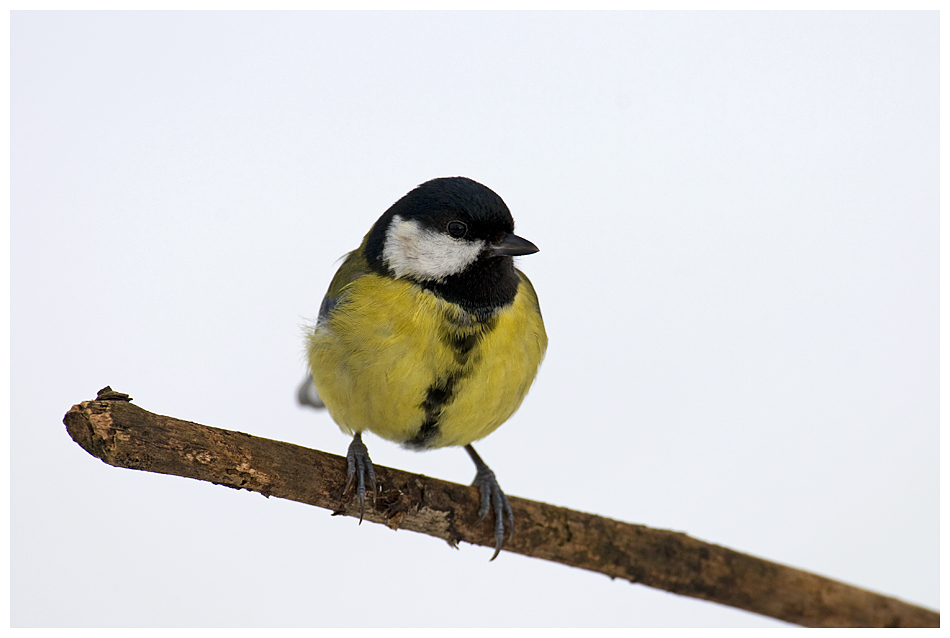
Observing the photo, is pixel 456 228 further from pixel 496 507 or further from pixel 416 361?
pixel 496 507

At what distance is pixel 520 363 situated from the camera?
186 cm

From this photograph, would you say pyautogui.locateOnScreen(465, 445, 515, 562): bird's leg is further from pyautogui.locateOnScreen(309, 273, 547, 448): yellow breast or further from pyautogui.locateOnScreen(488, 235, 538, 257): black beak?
pyautogui.locateOnScreen(488, 235, 538, 257): black beak

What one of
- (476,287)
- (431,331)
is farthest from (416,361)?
(476,287)

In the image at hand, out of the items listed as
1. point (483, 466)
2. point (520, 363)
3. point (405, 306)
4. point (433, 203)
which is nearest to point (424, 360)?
point (405, 306)

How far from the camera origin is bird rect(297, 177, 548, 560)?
1.76 metres

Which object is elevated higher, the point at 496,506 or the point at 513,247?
the point at 513,247

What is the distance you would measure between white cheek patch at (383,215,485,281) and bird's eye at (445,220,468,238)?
14 mm

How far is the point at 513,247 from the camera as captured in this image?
5.85 ft

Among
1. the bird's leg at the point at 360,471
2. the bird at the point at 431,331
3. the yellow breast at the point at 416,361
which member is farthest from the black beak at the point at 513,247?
the bird's leg at the point at 360,471

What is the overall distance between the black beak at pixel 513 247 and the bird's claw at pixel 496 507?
67 centimetres

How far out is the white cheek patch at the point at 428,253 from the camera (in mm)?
1808

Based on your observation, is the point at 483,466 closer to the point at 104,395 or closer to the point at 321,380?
the point at 321,380

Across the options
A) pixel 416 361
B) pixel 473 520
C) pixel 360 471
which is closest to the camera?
pixel 416 361

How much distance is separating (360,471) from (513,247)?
0.65 meters
